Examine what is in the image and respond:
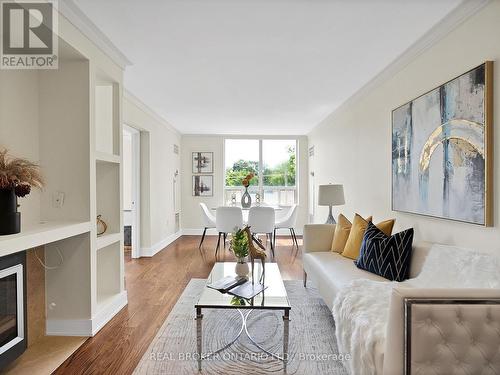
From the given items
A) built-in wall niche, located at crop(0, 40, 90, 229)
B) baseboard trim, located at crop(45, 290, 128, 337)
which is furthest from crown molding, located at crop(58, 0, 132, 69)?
baseboard trim, located at crop(45, 290, 128, 337)

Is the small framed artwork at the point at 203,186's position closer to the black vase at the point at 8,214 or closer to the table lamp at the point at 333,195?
the table lamp at the point at 333,195

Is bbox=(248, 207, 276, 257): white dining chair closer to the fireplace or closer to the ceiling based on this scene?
the ceiling

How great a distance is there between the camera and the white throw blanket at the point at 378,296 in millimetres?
1666

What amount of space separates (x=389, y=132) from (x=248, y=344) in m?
2.53

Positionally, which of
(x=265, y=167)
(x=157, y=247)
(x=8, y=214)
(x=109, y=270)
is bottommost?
(x=157, y=247)

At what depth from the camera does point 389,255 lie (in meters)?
2.63

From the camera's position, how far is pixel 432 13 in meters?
2.31

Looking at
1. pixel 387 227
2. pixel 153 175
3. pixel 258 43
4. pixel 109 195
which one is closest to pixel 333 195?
pixel 387 227

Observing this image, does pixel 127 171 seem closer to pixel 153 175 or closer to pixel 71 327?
pixel 153 175

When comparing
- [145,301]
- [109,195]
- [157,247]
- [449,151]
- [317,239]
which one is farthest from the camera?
[157,247]

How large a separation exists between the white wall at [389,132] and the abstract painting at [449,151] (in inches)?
2.7

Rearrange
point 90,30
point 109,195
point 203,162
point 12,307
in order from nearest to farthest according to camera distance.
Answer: point 12,307
point 90,30
point 109,195
point 203,162

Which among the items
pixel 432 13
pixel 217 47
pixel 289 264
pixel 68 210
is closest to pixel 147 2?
pixel 217 47

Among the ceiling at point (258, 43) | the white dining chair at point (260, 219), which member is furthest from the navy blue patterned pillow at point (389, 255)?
the white dining chair at point (260, 219)
